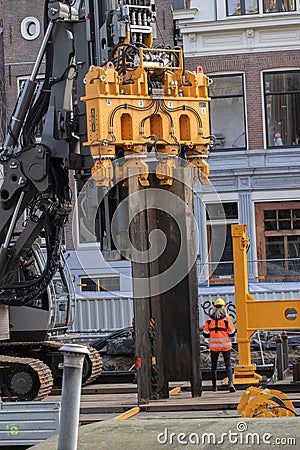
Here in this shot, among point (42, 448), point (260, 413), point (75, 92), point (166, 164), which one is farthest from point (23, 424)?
point (75, 92)

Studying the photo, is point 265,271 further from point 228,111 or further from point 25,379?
point 25,379

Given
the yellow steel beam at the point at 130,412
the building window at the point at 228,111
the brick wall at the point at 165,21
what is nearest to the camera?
the yellow steel beam at the point at 130,412

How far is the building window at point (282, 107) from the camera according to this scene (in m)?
31.5

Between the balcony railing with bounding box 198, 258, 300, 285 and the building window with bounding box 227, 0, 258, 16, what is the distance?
7.21 metres

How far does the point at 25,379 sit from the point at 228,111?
18.6 metres

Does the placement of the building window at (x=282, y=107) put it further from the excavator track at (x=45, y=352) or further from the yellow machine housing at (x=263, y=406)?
the yellow machine housing at (x=263, y=406)

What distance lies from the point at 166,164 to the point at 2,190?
2953mm

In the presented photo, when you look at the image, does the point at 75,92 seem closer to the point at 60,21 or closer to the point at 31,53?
the point at 60,21

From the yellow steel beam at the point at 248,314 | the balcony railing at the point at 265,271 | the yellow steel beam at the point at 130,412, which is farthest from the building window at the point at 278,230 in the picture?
the yellow steel beam at the point at 130,412

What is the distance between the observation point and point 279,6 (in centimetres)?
3123

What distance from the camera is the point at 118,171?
12.3 m

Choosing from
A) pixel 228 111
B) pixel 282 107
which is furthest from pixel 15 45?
pixel 282 107

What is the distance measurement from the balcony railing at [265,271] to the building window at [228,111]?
3.87 metres

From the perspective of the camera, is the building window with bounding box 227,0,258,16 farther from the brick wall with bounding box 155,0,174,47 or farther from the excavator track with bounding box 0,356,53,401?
the excavator track with bounding box 0,356,53,401
